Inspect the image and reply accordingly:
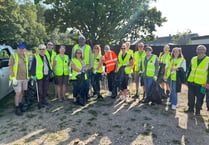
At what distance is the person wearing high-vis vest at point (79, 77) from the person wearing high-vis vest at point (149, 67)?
182 centimetres

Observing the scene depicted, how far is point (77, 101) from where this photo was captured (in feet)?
19.9

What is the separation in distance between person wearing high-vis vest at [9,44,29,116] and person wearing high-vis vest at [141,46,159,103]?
3401 millimetres

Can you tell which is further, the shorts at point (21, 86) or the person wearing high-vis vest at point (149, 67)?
the person wearing high-vis vest at point (149, 67)

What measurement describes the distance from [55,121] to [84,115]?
765 millimetres

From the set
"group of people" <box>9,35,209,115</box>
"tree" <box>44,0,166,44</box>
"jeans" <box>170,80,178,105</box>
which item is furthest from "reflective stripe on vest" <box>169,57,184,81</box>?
"tree" <box>44,0,166,44</box>

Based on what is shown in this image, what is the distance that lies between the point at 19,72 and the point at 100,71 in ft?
8.12

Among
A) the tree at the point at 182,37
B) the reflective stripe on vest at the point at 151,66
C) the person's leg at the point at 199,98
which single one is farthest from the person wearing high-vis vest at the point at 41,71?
the tree at the point at 182,37

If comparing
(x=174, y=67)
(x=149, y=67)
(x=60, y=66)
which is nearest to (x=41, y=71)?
(x=60, y=66)

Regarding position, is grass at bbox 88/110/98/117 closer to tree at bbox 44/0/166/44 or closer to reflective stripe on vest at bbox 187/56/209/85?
reflective stripe on vest at bbox 187/56/209/85

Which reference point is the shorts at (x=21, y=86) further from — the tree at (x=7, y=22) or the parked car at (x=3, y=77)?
the tree at (x=7, y=22)

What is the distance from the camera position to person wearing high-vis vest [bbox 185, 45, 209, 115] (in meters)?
5.02

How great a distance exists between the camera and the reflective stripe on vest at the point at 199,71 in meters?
5.02

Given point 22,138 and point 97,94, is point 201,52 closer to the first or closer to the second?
point 97,94

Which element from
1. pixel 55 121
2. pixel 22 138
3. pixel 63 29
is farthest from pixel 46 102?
pixel 63 29
